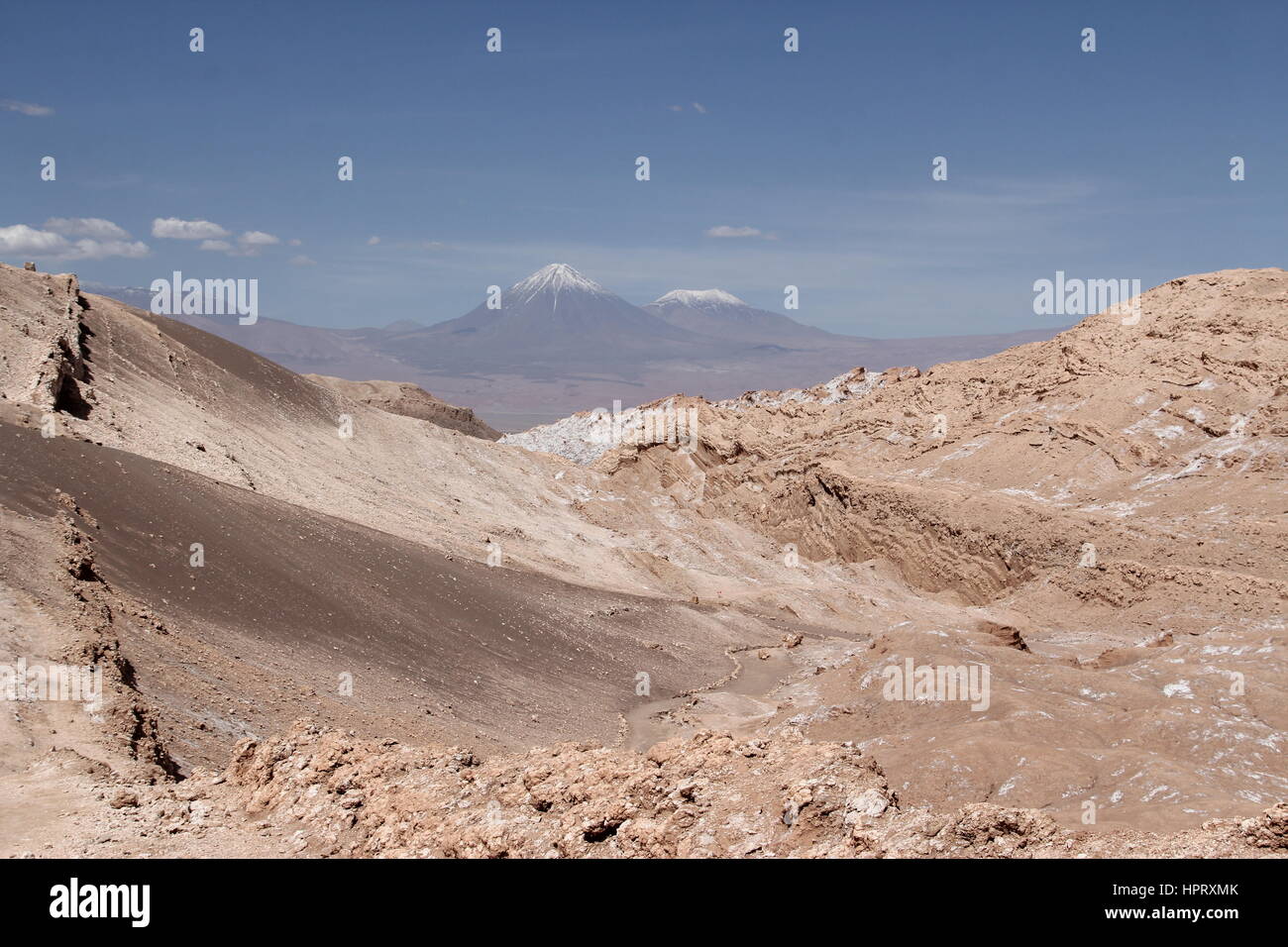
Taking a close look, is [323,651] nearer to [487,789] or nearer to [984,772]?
[487,789]

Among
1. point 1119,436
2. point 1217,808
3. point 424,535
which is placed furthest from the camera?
point 1119,436

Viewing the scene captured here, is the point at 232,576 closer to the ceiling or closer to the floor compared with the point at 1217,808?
closer to the ceiling

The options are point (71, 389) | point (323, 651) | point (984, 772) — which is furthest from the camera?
point (71, 389)

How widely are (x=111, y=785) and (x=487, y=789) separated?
2896mm

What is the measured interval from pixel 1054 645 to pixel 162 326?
1168 inches

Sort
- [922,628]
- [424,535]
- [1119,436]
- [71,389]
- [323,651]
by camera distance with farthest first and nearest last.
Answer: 1. [1119,436]
2. [424,535]
3. [71,389]
4. [922,628]
5. [323,651]

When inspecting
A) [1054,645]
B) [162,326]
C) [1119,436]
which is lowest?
[1054,645]

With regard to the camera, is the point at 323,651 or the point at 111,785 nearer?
the point at 111,785

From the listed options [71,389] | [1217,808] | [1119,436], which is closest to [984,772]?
[1217,808]

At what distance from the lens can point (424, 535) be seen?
25312 millimetres

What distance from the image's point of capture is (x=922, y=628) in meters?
19.5

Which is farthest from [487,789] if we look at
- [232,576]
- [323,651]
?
[232,576]
